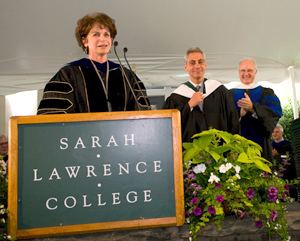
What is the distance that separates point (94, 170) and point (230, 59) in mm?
5150

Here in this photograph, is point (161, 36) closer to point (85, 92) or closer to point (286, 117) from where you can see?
point (85, 92)

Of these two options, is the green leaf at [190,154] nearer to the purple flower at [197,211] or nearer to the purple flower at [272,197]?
the purple flower at [197,211]

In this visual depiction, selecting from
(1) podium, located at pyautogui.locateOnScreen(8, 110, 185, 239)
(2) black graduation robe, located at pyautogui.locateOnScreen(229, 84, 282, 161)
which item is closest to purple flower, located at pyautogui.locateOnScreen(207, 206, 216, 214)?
(1) podium, located at pyautogui.locateOnScreen(8, 110, 185, 239)

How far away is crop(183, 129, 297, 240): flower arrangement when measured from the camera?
1.42 m

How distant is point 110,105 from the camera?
7.36 ft

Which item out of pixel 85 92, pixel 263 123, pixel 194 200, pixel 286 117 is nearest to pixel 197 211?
pixel 194 200

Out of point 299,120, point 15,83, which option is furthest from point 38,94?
point 299,120

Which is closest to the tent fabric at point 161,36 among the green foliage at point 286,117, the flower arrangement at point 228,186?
the green foliage at point 286,117

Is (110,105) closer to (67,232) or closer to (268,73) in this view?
(67,232)

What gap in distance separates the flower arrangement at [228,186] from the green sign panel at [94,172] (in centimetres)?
19

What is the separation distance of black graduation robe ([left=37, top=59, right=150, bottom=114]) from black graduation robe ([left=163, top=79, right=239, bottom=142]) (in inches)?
29.7

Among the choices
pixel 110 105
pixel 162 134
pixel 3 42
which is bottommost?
pixel 162 134

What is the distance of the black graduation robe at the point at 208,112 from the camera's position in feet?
9.69

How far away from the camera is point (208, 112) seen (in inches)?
120
